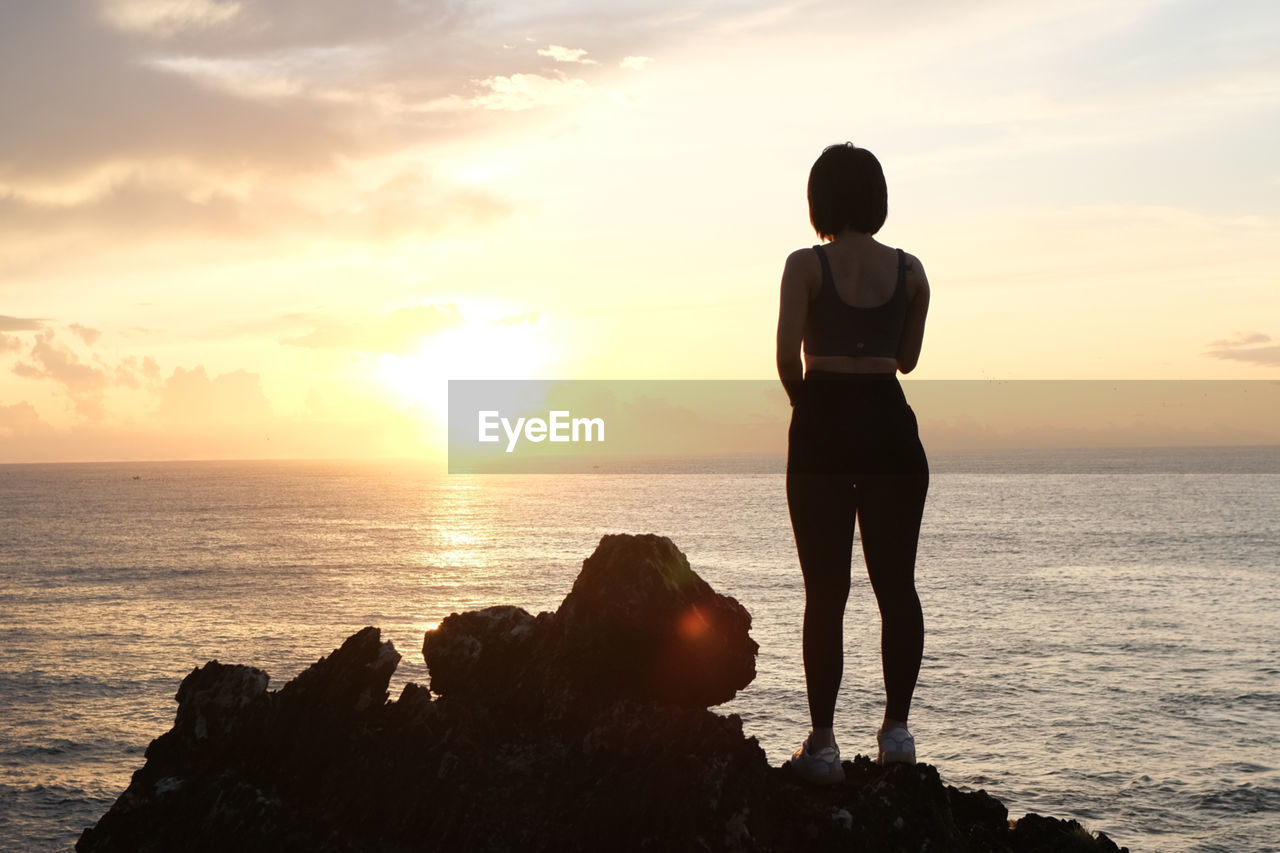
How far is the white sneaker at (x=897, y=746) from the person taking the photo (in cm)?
682

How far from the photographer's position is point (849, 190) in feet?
20.1

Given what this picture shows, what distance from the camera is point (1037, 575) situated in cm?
8962

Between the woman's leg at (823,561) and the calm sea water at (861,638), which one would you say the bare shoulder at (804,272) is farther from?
the calm sea water at (861,638)

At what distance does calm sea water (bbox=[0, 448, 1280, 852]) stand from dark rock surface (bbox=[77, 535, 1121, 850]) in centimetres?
2645

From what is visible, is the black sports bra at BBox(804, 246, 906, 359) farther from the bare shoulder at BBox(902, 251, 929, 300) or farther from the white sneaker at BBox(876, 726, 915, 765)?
the white sneaker at BBox(876, 726, 915, 765)

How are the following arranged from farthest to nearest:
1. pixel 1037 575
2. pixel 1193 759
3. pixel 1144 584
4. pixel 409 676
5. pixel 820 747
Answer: pixel 1037 575 → pixel 1144 584 → pixel 409 676 → pixel 1193 759 → pixel 820 747

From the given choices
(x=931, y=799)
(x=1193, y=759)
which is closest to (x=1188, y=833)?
(x=1193, y=759)

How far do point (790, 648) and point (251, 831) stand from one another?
4997 centimetres

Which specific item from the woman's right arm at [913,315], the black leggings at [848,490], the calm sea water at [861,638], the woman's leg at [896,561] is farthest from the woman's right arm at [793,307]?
the calm sea water at [861,638]

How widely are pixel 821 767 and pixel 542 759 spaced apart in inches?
82.0

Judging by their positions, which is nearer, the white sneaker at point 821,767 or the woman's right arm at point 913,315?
the woman's right arm at point 913,315

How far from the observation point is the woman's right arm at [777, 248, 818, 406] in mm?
6031

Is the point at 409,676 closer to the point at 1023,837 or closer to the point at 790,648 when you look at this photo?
the point at 790,648

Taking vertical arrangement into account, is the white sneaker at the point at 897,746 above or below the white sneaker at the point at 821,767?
above
